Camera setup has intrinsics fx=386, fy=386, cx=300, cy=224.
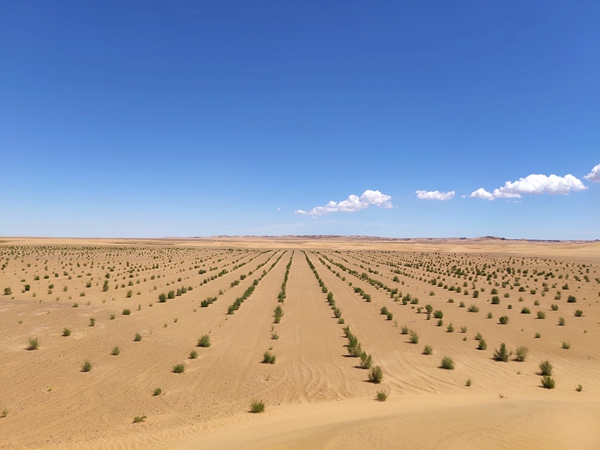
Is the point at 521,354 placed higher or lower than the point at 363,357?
lower

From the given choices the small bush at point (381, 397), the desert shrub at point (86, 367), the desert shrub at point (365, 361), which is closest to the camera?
the small bush at point (381, 397)

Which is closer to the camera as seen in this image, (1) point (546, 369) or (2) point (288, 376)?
(2) point (288, 376)

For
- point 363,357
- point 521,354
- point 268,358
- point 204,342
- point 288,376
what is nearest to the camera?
point 288,376

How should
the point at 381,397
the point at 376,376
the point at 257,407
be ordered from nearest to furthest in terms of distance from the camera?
the point at 257,407 → the point at 381,397 → the point at 376,376

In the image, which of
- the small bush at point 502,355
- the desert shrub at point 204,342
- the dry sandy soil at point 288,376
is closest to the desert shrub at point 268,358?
the dry sandy soil at point 288,376

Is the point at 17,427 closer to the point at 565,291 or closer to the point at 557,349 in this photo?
the point at 557,349

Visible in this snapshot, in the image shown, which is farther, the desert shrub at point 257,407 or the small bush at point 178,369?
the small bush at point 178,369

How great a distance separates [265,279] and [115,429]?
86.7 feet

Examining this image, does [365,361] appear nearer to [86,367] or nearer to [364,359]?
[364,359]

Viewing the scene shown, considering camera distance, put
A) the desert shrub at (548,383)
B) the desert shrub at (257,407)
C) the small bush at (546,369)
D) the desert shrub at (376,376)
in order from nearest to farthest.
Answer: the desert shrub at (257,407), the desert shrub at (548,383), the desert shrub at (376,376), the small bush at (546,369)

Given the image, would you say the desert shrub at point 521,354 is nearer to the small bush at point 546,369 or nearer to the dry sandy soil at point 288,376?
the dry sandy soil at point 288,376

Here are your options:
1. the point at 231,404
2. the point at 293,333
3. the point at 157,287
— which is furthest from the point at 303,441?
the point at 157,287

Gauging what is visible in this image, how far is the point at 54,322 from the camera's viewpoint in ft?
54.4

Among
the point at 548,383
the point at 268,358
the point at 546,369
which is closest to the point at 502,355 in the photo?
the point at 546,369
